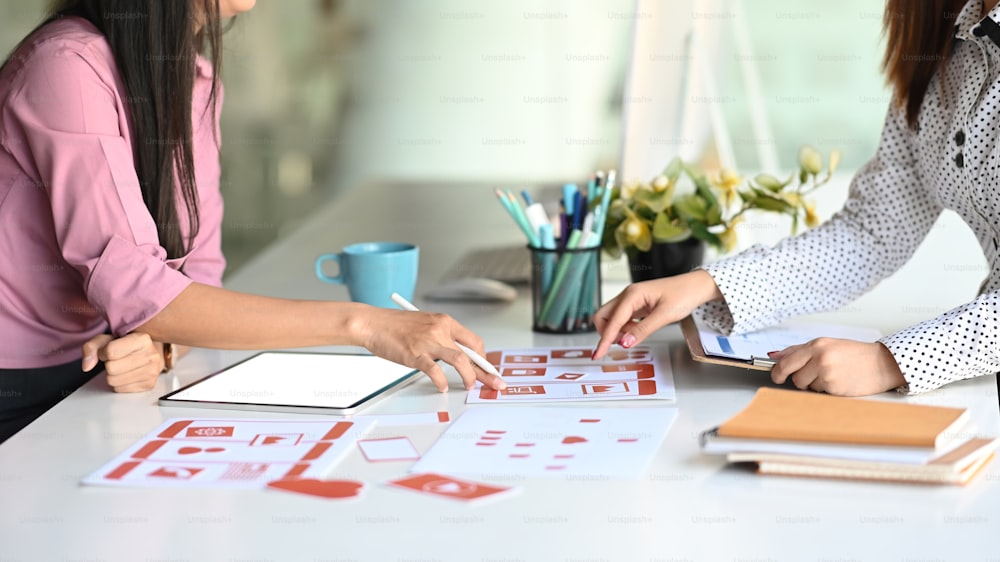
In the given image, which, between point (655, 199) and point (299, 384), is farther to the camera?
point (655, 199)

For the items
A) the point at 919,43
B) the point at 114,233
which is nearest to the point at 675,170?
the point at 919,43

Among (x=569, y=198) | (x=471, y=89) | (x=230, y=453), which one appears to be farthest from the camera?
(x=471, y=89)

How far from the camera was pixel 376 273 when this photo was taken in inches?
56.4

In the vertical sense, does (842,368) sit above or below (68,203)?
below

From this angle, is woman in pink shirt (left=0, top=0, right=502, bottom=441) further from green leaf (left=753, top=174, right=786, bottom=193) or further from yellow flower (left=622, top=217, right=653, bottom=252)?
green leaf (left=753, top=174, right=786, bottom=193)

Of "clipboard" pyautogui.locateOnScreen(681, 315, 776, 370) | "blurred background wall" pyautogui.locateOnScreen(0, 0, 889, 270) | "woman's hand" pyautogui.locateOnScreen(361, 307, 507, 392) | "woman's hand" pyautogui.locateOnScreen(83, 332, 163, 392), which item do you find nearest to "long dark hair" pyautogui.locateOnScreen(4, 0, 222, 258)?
"woman's hand" pyautogui.locateOnScreen(83, 332, 163, 392)

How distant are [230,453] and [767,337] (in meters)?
0.69

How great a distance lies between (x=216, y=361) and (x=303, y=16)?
3.50 m

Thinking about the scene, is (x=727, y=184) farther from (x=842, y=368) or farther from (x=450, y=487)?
(x=450, y=487)

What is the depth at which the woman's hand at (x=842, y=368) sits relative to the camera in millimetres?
1121

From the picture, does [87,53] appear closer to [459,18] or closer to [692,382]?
[692,382]

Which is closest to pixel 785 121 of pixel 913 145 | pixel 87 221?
pixel 913 145

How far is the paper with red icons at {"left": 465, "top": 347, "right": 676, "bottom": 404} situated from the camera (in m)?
1.16

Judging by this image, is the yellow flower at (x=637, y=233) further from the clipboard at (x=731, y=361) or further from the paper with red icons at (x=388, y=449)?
the paper with red icons at (x=388, y=449)
